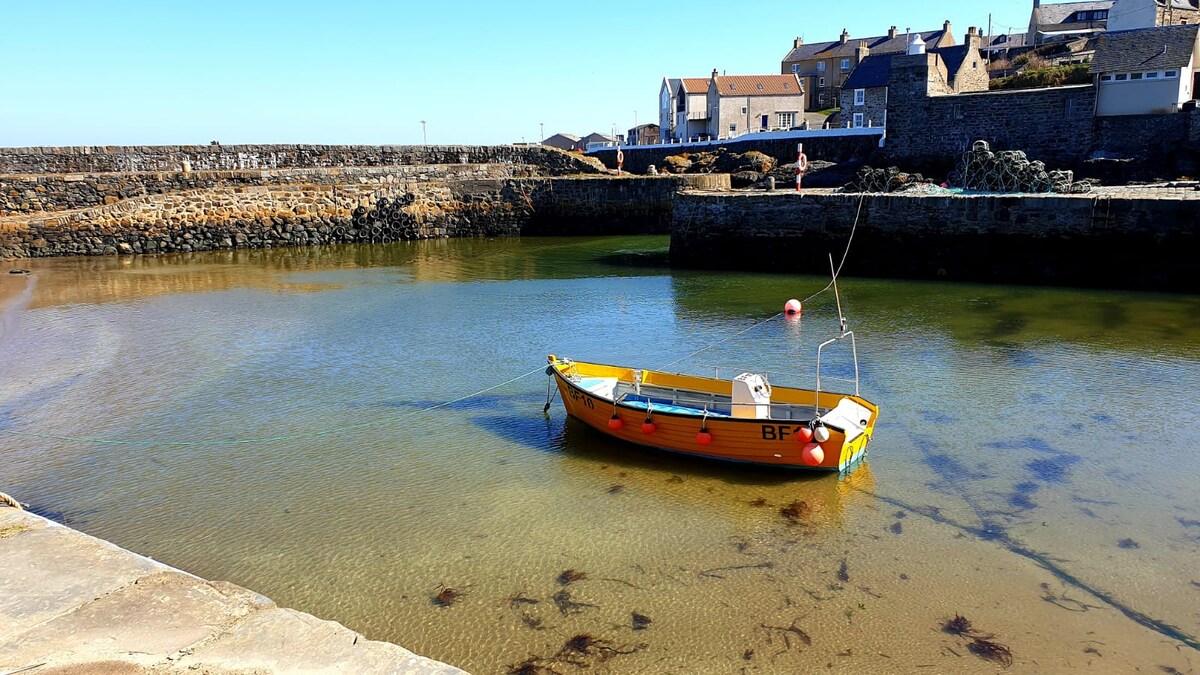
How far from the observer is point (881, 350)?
39.8ft

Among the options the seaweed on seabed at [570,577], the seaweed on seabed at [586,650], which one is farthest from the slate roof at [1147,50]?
the seaweed on seabed at [586,650]

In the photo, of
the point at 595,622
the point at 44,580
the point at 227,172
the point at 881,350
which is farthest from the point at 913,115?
the point at 44,580

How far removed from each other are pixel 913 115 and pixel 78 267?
25.1 metres

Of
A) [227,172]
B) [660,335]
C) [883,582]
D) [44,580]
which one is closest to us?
[44,580]

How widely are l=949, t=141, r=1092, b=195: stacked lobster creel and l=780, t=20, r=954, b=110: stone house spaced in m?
33.2

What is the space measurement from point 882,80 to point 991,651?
34341 mm

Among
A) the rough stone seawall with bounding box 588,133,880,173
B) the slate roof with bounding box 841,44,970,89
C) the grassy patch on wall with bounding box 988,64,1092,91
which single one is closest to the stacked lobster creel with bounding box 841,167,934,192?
the rough stone seawall with bounding box 588,133,880,173

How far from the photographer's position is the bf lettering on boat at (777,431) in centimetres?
746

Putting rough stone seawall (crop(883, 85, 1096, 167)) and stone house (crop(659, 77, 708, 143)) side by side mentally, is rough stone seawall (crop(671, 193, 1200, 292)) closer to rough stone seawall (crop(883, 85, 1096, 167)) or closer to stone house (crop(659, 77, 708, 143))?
rough stone seawall (crop(883, 85, 1096, 167))

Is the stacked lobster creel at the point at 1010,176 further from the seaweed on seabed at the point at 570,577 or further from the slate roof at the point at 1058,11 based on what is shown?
the slate roof at the point at 1058,11

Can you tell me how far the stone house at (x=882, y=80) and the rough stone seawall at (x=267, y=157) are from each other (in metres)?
12.5

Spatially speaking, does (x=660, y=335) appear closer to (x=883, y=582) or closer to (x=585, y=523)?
(x=585, y=523)

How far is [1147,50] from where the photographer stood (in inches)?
959

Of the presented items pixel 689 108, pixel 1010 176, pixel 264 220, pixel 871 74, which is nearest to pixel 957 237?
pixel 1010 176
